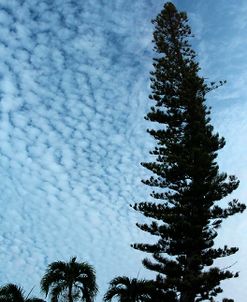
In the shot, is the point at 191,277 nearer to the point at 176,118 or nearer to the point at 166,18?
the point at 176,118

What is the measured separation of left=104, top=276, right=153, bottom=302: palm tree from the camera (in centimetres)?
1659

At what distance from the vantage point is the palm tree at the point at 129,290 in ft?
54.4

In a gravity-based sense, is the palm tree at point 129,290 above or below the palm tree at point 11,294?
above

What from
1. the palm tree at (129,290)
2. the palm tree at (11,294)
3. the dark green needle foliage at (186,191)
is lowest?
the palm tree at (11,294)

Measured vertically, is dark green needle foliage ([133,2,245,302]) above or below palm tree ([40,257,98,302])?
above

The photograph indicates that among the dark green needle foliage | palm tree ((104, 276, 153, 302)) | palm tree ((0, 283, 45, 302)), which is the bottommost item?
palm tree ((0, 283, 45, 302))

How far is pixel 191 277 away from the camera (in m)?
17.8

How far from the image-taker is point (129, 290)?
16688 millimetres

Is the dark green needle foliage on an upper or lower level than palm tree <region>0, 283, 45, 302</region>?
→ upper

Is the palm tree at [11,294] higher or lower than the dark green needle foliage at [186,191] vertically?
lower

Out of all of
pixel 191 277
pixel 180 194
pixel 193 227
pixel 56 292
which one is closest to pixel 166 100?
pixel 180 194

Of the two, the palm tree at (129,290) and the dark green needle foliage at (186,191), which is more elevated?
the dark green needle foliage at (186,191)

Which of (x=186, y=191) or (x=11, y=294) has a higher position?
(x=186, y=191)

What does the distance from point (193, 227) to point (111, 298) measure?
15.8 ft
